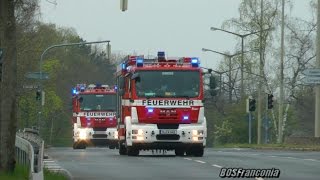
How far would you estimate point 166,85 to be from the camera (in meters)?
31.8

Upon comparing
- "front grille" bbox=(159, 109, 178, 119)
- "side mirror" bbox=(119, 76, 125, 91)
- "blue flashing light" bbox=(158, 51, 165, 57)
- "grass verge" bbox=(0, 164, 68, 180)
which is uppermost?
"blue flashing light" bbox=(158, 51, 165, 57)

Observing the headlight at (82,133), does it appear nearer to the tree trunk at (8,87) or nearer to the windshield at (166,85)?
the windshield at (166,85)

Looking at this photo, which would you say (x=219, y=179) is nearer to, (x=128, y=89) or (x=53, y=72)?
(x=128, y=89)

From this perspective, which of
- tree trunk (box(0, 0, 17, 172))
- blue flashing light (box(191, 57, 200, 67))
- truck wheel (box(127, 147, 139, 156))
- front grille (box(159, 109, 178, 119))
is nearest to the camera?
tree trunk (box(0, 0, 17, 172))

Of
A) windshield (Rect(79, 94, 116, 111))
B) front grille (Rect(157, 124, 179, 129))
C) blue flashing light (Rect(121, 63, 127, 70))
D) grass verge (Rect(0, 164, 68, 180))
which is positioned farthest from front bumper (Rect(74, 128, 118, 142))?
grass verge (Rect(0, 164, 68, 180))

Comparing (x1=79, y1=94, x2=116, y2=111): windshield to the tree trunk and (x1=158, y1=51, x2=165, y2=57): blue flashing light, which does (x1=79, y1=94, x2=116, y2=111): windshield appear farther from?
the tree trunk

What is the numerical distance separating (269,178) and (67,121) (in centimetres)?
9094

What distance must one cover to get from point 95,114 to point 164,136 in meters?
17.7

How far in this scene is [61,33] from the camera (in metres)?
121

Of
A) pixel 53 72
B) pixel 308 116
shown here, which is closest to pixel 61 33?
pixel 53 72

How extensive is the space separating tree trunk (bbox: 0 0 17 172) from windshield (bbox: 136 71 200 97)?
1257cm

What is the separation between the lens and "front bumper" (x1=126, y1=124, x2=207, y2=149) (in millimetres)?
31891

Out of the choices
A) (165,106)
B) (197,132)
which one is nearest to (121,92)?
(165,106)

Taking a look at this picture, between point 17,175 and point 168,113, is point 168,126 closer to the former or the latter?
point 168,113
